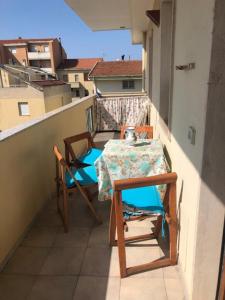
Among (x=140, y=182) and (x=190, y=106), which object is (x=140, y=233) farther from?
(x=190, y=106)

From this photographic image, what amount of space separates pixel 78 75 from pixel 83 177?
29.9 m

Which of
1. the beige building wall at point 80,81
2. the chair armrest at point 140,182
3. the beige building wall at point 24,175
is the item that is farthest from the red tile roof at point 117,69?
the chair armrest at point 140,182

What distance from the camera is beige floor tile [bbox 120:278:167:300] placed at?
1.74 m

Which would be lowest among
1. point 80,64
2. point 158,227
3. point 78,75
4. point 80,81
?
point 158,227

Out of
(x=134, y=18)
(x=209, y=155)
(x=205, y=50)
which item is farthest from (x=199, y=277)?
(x=134, y=18)

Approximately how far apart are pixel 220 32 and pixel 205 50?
0.40ft

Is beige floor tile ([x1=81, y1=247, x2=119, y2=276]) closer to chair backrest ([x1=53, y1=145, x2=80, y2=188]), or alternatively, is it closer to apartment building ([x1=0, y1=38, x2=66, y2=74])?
chair backrest ([x1=53, y1=145, x2=80, y2=188])

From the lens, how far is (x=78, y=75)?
30.7 meters

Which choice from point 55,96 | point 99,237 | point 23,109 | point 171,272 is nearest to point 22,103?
point 23,109

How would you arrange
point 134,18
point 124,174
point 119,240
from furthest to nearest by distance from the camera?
1. point 134,18
2. point 124,174
3. point 119,240

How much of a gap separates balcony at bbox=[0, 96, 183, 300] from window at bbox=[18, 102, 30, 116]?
14500 millimetres

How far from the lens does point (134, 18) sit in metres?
4.90

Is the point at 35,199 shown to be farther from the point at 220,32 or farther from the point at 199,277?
the point at 220,32

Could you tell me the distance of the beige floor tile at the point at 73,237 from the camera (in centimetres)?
235
